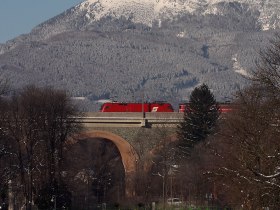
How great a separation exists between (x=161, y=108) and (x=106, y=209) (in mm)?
53018

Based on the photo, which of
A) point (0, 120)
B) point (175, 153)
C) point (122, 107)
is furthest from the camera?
point (122, 107)

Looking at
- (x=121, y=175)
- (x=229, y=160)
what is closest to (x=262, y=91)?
(x=229, y=160)

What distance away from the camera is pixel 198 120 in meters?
88.6

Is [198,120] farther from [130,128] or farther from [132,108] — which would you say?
[132,108]

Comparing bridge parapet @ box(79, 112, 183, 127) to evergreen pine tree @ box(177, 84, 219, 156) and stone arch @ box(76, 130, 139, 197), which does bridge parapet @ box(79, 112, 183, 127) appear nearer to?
stone arch @ box(76, 130, 139, 197)

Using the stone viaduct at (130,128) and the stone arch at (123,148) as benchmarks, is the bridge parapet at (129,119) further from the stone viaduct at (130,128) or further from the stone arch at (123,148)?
the stone arch at (123,148)

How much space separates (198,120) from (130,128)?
19.5 metres

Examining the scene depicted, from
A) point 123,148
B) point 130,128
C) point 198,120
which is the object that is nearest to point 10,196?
point 198,120

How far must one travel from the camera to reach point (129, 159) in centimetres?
10300

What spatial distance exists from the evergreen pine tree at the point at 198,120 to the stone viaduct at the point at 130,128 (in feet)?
43.0

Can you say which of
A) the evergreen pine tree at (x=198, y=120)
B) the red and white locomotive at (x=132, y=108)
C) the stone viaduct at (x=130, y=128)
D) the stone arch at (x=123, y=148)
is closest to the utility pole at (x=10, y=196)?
the evergreen pine tree at (x=198, y=120)

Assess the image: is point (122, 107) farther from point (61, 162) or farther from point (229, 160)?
point (229, 160)

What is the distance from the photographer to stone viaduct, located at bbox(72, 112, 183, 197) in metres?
104

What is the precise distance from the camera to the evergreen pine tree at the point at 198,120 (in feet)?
287
